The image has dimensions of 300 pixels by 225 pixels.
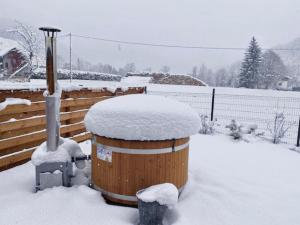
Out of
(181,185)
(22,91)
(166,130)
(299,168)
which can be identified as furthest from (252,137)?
(22,91)

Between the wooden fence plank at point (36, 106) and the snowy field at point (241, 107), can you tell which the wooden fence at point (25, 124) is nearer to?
the wooden fence plank at point (36, 106)

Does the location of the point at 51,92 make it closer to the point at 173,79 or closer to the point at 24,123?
the point at 24,123

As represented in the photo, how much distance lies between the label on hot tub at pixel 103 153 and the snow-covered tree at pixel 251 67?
39238 millimetres

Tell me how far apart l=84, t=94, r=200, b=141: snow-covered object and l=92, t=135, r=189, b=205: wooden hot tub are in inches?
4.4

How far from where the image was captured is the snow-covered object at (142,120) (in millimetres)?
3049

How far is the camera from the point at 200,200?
348cm

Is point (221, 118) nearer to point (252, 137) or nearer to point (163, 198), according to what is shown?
point (252, 137)

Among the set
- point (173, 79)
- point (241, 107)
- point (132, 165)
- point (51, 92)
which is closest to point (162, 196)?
point (132, 165)

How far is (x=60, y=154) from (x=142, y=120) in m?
1.17

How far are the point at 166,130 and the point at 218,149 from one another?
11.2 ft

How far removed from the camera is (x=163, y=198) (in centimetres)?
277

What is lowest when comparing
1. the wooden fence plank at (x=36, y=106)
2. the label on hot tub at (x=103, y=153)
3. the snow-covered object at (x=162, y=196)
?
the snow-covered object at (x=162, y=196)

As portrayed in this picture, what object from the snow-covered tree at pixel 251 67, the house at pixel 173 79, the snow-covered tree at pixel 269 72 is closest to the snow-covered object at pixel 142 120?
the house at pixel 173 79

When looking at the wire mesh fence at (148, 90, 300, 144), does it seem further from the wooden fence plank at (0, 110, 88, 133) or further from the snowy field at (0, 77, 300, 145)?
the wooden fence plank at (0, 110, 88, 133)
